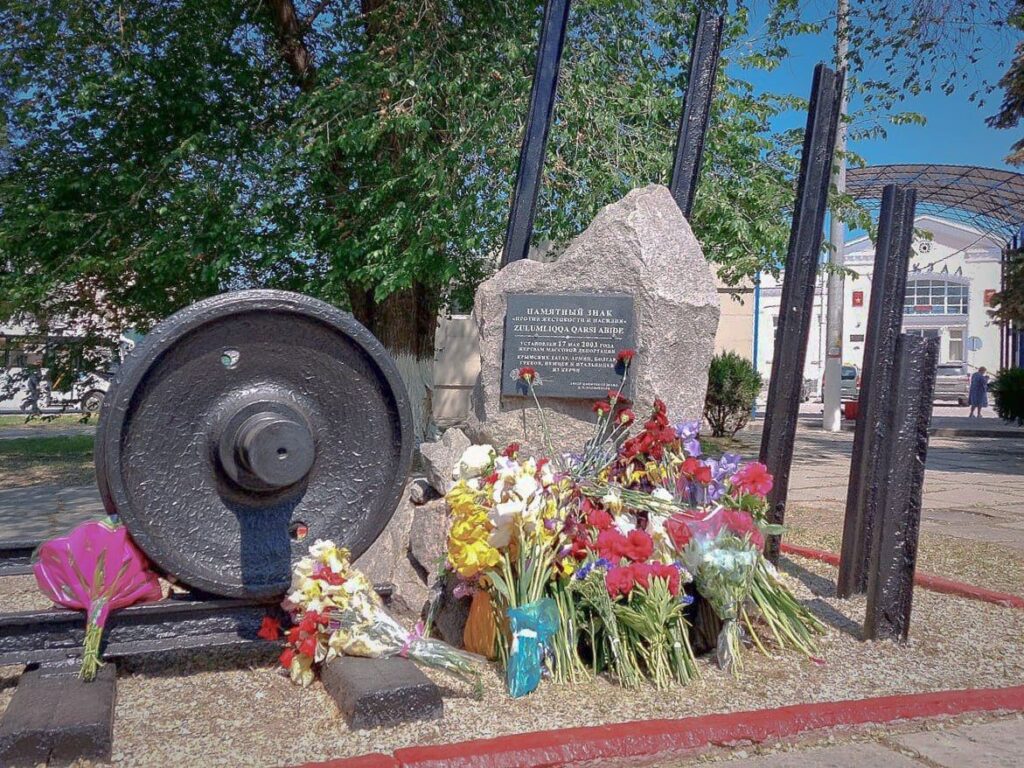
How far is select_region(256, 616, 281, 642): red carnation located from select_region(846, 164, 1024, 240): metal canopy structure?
71.2 feet

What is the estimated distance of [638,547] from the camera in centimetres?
424

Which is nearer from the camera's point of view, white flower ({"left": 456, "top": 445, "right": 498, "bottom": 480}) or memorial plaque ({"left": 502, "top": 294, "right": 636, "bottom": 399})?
white flower ({"left": 456, "top": 445, "right": 498, "bottom": 480})

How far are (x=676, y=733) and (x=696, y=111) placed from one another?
437 centimetres

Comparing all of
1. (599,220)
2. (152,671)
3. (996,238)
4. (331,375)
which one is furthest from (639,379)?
(996,238)

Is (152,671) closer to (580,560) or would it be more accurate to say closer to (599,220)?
(580,560)

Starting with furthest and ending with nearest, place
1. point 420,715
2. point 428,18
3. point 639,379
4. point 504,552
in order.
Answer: point 428,18 < point 639,379 < point 504,552 < point 420,715

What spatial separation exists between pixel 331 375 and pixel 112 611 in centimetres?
131

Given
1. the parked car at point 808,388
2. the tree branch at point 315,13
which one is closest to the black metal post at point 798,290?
the tree branch at point 315,13

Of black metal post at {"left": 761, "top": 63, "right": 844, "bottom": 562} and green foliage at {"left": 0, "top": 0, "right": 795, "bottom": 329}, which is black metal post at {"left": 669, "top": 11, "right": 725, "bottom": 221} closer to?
black metal post at {"left": 761, "top": 63, "right": 844, "bottom": 562}

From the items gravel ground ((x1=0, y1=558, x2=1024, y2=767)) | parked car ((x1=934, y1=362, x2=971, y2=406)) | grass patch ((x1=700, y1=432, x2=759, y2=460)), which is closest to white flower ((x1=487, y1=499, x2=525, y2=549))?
gravel ground ((x1=0, y1=558, x2=1024, y2=767))

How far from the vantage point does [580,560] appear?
4379mm

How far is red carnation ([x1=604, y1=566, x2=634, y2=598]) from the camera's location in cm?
414

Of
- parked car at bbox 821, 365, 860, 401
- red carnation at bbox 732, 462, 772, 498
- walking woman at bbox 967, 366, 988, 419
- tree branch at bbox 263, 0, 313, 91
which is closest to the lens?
red carnation at bbox 732, 462, 772, 498

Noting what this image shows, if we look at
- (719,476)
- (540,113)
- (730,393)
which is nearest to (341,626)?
(719,476)
